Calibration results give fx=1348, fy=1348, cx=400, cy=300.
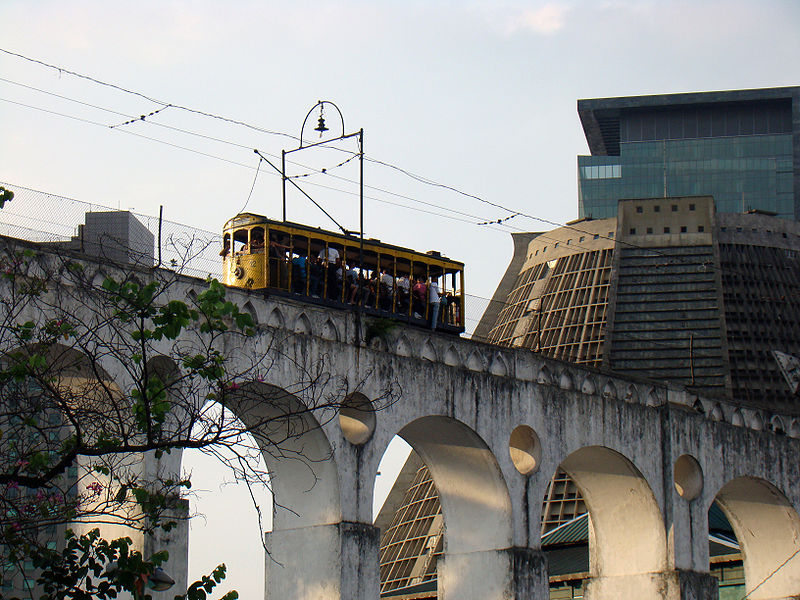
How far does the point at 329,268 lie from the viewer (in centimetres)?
2862

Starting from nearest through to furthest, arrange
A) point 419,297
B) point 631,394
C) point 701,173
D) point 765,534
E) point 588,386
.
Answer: point 419,297
point 588,386
point 631,394
point 765,534
point 701,173

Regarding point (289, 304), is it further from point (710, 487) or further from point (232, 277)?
point (710, 487)

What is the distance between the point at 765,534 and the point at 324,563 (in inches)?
622

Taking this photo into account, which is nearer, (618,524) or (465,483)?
(465,483)

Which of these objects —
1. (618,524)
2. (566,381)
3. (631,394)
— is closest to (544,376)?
(566,381)

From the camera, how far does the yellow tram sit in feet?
91.9

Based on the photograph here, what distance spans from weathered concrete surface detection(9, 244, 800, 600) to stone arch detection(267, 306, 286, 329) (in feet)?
0.12

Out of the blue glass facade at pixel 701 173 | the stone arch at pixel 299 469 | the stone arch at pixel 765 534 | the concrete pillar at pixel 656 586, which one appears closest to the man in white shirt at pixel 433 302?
the stone arch at pixel 299 469

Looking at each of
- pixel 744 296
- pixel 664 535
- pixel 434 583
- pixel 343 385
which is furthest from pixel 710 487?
pixel 744 296

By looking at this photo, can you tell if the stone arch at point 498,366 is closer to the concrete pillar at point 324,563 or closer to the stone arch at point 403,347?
the stone arch at point 403,347

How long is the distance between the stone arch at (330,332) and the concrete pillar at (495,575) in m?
6.07

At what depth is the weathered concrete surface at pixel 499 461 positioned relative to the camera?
2556cm

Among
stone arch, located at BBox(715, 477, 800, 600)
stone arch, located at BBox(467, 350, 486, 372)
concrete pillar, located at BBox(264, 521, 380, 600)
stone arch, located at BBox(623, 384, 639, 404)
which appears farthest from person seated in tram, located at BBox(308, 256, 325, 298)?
stone arch, located at BBox(715, 477, 800, 600)

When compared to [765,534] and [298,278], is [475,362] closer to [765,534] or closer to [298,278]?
[298,278]
